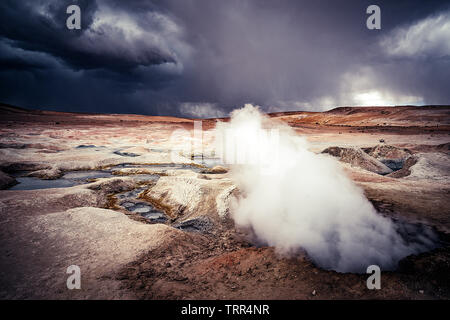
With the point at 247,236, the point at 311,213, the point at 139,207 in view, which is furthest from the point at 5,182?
the point at 311,213

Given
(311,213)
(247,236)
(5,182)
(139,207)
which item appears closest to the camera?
(311,213)

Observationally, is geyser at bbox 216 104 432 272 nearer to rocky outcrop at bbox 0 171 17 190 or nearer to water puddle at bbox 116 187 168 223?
water puddle at bbox 116 187 168 223

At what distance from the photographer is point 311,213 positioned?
5.20 meters

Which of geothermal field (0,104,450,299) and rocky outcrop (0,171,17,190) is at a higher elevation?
rocky outcrop (0,171,17,190)

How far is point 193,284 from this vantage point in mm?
3695

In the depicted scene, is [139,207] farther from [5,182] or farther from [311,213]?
[5,182]

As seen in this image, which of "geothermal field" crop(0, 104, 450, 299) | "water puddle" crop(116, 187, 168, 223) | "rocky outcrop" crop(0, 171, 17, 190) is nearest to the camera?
"geothermal field" crop(0, 104, 450, 299)

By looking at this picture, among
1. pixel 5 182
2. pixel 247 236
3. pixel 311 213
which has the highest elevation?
pixel 5 182

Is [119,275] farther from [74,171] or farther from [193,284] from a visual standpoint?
[74,171]

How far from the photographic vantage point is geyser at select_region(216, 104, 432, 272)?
415 cm

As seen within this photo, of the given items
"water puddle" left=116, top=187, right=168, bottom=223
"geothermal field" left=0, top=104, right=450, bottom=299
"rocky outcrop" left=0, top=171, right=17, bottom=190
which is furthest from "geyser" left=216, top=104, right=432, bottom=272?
"rocky outcrop" left=0, top=171, right=17, bottom=190

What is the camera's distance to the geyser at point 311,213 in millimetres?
4148

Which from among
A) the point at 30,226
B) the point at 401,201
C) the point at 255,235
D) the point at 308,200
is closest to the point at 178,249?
the point at 255,235

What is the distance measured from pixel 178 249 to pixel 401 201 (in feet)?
21.9
